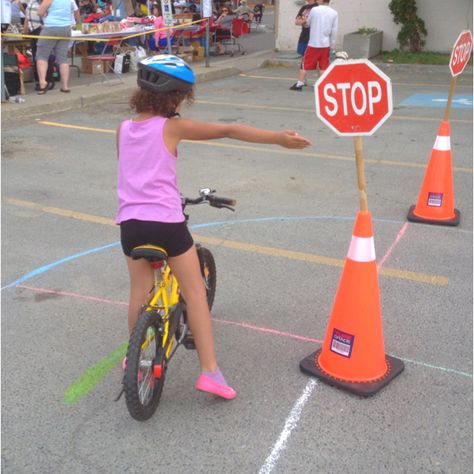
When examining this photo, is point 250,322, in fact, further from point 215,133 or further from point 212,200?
point 215,133

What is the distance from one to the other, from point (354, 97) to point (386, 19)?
50.3 ft

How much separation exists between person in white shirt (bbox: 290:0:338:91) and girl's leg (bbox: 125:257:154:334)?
1051cm

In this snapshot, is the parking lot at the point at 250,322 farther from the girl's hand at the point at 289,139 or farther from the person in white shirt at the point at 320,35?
the person in white shirt at the point at 320,35

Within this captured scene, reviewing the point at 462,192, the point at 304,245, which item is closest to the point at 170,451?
the point at 304,245

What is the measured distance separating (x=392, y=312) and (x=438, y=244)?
1350 mm

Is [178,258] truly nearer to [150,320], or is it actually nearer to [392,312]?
[150,320]

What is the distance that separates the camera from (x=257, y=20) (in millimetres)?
29344

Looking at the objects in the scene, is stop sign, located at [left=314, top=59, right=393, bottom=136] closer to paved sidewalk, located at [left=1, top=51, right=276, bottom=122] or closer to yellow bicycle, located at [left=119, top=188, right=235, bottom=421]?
yellow bicycle, located at [left=119, top=188, right=235, bottom=421]

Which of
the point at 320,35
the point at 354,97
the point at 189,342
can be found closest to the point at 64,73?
the point at 320,35

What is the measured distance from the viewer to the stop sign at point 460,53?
5.45m

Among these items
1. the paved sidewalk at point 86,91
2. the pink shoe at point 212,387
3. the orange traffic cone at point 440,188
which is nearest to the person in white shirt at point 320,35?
the paved sidewalk at point 86,91

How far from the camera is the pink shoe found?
2984mm

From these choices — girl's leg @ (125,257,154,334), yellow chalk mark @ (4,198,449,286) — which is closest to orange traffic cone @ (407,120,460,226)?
yellow chalk mark @ (4,198,449,286)

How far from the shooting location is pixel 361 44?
16.0 metres
